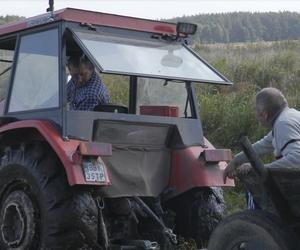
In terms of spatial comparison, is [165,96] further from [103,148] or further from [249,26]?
[249,26]

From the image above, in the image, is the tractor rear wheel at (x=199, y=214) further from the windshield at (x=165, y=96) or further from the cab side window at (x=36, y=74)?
the cab side window at (x=36, y=74)

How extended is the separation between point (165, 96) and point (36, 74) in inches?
51.3

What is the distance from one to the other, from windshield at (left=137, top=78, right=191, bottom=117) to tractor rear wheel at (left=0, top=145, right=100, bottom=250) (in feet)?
4.68

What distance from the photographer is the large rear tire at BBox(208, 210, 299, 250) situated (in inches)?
171

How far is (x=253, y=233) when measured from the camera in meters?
4.47

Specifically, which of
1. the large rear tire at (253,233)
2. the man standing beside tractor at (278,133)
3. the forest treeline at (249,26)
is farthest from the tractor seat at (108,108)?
the forest treeline at (249,26)

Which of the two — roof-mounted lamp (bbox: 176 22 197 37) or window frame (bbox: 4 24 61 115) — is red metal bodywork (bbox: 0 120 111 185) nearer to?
window frame (bbox: 4 24 61 115)

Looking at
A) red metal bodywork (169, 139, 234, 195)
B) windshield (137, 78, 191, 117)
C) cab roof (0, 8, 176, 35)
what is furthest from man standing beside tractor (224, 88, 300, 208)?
cab roof (0, 8, 176, 35)

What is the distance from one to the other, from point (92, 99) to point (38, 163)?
93 centimetres

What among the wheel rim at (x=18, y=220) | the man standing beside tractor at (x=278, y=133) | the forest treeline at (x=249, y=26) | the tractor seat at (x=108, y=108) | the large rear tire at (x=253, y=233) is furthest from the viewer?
the forest treeline at (x=249, y=26)

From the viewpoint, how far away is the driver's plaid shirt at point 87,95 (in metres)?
6.12

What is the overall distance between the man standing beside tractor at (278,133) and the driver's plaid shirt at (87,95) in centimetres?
160

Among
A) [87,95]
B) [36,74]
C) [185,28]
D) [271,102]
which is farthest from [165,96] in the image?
[271,102]

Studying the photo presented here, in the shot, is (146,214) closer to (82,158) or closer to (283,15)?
(82,158)
